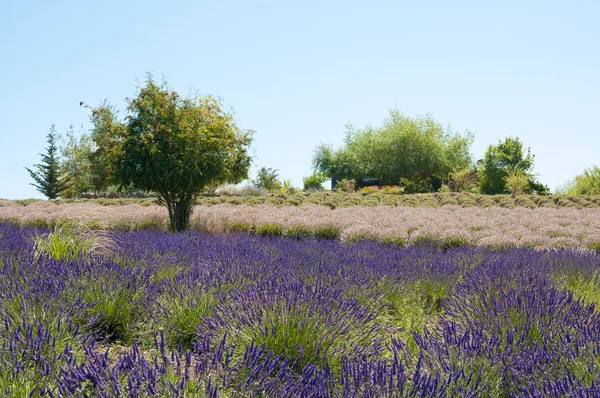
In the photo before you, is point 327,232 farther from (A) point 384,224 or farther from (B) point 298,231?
(A) point 384,224

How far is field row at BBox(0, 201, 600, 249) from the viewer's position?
975 cm

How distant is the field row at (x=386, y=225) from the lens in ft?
32.0

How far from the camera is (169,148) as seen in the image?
1223 cm

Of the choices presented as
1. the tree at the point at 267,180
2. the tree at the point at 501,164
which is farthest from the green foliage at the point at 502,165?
the tree at the point at 267,180

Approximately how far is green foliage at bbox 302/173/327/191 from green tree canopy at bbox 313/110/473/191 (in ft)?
4.91

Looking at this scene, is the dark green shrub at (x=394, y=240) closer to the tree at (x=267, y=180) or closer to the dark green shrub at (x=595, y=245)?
the dark green shrub at (x=595, y=245)

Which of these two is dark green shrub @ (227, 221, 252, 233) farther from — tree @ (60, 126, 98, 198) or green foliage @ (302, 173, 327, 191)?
green foliage @ (302, 173, 327, 191)

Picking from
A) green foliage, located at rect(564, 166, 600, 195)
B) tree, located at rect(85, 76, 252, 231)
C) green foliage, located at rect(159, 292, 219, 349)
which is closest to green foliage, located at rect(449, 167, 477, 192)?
green foliage, located at rect(564, 166, 600, 195)

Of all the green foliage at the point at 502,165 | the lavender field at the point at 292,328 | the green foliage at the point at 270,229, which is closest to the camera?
the lavender field at the point at 292,328

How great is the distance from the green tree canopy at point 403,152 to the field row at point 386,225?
2414 centimetres

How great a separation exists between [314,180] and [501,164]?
17301 mm

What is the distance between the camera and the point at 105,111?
1291 centimetres

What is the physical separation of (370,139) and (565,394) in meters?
44.4

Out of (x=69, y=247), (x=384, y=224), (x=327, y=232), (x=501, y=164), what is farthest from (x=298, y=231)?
(x=501, y=164)
